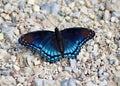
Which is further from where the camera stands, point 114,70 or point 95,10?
point 95,10

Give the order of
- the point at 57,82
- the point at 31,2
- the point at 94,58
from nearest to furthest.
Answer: the point at 57,82 → the point at 94,58 → the point at 31,2

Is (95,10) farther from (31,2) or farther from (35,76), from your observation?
(35,76)

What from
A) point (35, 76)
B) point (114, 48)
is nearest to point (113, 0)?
point (114, 48)

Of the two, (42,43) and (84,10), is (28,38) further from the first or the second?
(84,10)

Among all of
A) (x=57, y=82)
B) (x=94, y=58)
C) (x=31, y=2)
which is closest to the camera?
(x=57, y=82)

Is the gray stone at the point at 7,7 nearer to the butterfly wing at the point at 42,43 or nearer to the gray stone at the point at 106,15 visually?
the butterfly wing at the point at 42,43

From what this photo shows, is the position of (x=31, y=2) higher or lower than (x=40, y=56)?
higher
